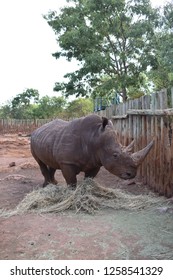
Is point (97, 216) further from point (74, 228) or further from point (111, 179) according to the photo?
point (111, 179)

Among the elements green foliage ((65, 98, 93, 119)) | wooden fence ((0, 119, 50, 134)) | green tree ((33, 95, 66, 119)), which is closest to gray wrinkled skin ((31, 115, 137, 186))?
wooden fence ((0, 119, 50, 134))

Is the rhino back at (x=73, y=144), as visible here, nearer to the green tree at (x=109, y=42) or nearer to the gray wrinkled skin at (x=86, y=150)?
the gray wrinkled skin at (x=86, y=150)

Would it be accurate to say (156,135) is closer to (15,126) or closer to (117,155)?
(117,155)

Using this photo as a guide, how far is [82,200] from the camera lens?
16.7 feet

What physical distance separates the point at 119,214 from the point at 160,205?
2.24ft

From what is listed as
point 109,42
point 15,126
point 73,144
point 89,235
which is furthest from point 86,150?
point 15,126

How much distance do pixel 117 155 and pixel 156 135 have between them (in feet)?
4.11

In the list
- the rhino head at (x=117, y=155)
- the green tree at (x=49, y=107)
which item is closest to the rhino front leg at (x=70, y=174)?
the rhino head at (x=117, y=155)

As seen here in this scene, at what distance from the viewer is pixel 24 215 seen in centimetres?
→ 479

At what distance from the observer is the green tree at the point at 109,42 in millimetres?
19438

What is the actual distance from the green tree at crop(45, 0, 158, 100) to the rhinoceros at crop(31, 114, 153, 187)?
13553 mm

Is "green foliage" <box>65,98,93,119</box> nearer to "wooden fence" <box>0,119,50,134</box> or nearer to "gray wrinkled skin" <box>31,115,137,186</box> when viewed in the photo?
"wooden fence" <box>0,119,50,134</box>

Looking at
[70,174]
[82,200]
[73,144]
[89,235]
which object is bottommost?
[89,235]

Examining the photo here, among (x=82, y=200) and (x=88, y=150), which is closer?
(x=82, y=200)
